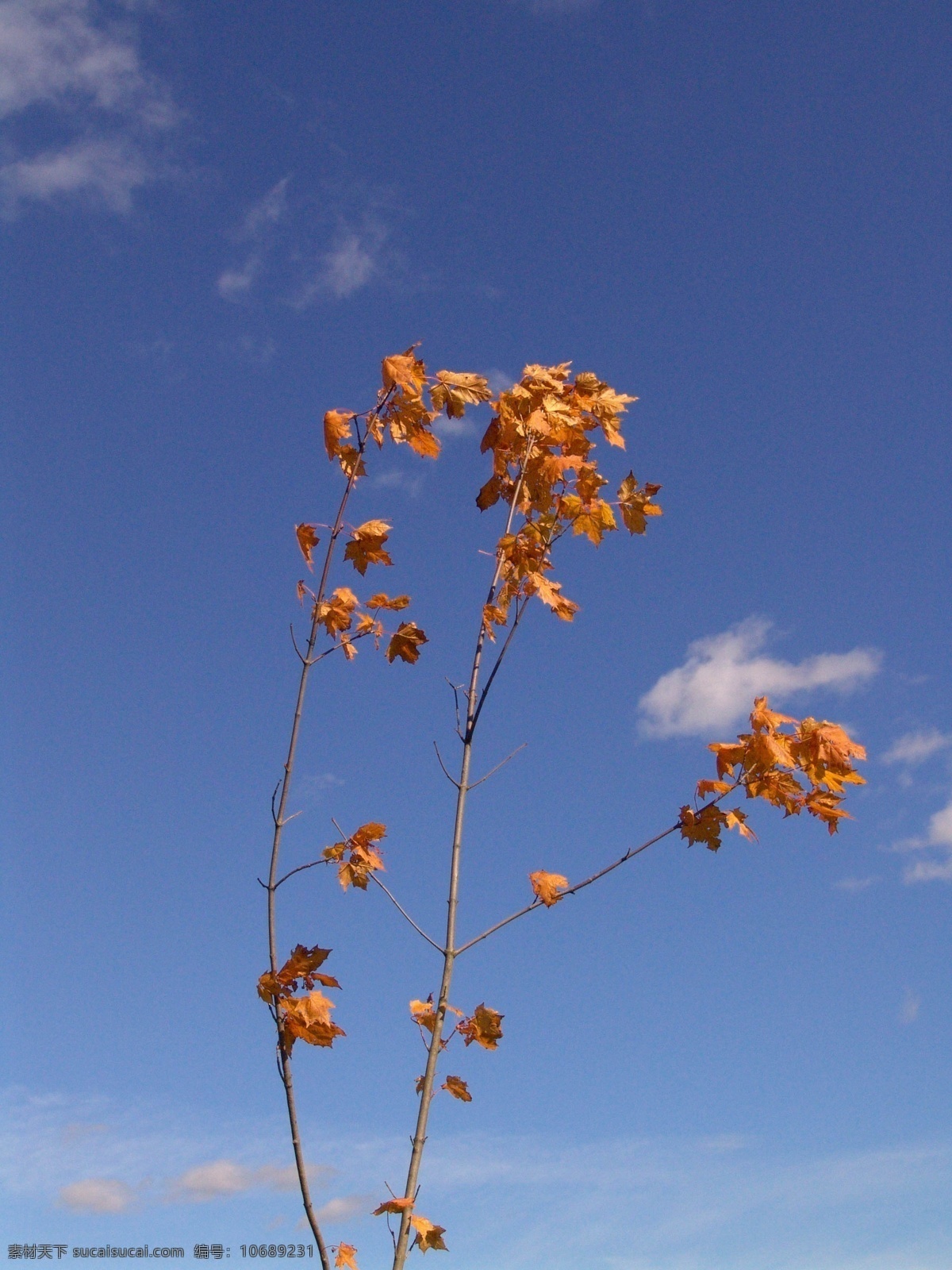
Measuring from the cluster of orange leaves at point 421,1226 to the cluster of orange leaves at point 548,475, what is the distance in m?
2.82

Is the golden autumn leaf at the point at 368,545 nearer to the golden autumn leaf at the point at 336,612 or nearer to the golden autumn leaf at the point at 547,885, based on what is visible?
the golden autumn leaf at the point at 336,612

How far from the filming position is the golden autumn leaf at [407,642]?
17.3ft

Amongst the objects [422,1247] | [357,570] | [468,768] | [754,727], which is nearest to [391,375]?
[357,570]

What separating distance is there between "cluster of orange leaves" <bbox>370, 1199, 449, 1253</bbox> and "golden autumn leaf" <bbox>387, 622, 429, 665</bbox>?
2582mm

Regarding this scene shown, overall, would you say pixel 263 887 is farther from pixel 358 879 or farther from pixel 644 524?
pixel 644 524

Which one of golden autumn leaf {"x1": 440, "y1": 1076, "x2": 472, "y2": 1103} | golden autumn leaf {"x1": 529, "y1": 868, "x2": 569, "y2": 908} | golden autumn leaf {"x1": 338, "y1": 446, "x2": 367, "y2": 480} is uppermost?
golden autumn leaf {"x1": 338, "y1": 446, "x2": 367, "y2": 480}

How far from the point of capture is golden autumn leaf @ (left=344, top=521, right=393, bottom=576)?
5.20m

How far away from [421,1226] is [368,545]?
3.26 meters

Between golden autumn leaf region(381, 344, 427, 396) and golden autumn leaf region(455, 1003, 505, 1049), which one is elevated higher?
golden autumn leaf region(381, 344, 427, 396)

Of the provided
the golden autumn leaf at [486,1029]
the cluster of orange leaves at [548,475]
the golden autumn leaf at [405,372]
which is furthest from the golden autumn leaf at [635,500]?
the golden autumn leaf at [486,1029]

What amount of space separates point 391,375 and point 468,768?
2133mm

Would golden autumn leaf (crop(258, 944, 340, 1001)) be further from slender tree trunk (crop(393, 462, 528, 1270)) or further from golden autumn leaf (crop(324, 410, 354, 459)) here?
golden autumn leaf (crop(324, 410, 354, 459))

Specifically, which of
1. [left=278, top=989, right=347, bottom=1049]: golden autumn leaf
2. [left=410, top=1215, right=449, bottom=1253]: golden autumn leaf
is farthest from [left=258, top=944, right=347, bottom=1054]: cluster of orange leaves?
[left=410, top=1215, right=449, bottom=1253]: golden autumn leaf

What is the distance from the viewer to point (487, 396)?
17.7ft
